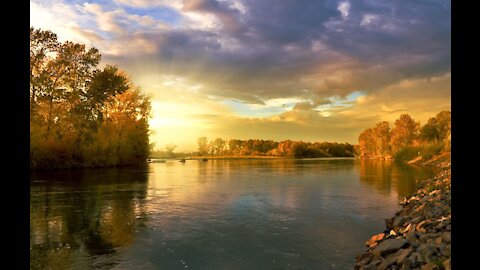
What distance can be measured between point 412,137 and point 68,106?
138m

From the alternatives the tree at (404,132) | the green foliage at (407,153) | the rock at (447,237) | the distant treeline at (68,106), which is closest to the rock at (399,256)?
the rock at (447,237)

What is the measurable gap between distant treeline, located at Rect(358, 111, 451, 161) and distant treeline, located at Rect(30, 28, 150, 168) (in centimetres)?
9802

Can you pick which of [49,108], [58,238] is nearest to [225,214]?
[58,238]

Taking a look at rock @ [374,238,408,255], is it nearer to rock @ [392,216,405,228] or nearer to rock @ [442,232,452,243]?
rock @ [442,232,452,243]

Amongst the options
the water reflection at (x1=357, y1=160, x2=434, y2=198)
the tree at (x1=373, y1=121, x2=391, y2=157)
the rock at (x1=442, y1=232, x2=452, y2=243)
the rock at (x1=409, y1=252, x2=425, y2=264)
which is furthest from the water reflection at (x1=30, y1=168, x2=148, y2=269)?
the tree at (x1=373, y1=121, x2=391, y2=157)

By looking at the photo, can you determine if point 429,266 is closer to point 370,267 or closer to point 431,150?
point 370,267

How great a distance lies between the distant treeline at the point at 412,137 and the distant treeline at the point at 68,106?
322 feet

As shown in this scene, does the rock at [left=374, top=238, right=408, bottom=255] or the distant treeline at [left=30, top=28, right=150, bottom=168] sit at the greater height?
the distant treeline at [left=30, top=28, right=150, bottom=168]

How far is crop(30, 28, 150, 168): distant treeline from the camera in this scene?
5912 cm

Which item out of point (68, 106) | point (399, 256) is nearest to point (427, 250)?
point (399, 256)

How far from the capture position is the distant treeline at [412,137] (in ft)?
360

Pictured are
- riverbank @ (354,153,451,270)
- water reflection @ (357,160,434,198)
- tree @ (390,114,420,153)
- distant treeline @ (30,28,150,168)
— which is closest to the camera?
riverbank @ (354,153,451,270)

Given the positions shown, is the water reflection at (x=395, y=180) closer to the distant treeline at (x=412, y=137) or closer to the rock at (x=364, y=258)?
the rock at (x=364, y=258)

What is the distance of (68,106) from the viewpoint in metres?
64.4
